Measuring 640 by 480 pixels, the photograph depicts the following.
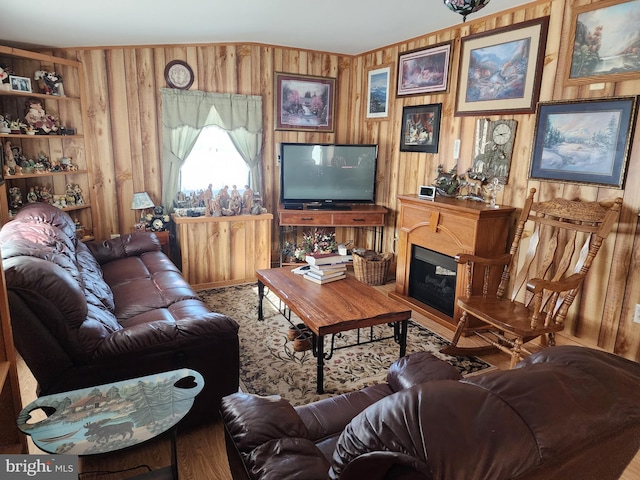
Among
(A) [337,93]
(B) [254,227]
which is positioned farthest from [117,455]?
(A) [337,93]

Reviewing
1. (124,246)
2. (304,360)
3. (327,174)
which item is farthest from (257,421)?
(327,174)

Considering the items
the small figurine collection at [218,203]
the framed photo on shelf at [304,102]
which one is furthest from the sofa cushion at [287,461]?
the framed photo on shelf at [304,102]

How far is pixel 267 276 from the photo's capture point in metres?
3.21

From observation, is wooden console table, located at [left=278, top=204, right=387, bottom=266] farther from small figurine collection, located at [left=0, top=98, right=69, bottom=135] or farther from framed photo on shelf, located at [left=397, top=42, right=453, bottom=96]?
small figurine collection, located at [left=0, top=98, right=69, bottom=135]

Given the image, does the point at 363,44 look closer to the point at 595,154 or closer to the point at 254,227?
the point at 254,227

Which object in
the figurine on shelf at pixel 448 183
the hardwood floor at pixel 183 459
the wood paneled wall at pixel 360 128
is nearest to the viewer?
the hardwood floor at pixel 183 459

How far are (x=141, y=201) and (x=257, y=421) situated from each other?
11.4 feet

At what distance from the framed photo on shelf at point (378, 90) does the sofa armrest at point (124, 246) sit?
9.21 ft

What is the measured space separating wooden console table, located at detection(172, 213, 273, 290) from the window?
0.60 meters

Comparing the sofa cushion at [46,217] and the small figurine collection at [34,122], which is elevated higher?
the small figurine collection at [34,122]

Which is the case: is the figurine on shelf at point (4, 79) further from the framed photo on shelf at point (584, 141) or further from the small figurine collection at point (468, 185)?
the framed photo on shelf at point (584, 141)

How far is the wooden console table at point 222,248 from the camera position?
4180mm

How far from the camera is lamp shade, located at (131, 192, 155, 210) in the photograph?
418cm

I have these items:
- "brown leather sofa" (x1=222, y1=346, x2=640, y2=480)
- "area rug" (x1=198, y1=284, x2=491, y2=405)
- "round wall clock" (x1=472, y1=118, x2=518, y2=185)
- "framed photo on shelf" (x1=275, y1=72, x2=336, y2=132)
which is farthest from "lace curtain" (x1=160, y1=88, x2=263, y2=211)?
"brown leather sofa" (x1=222, y1=346, x2=640, y2=480)
